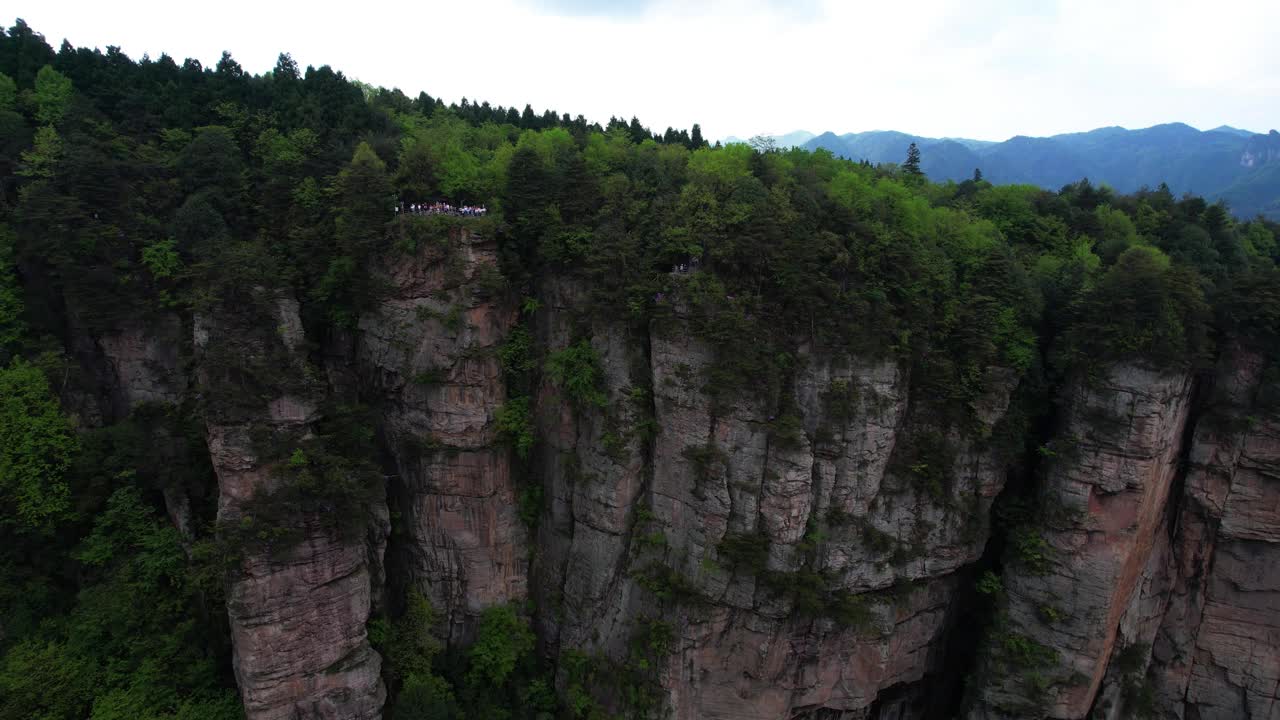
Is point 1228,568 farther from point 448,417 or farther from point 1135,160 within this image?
point 1135,160

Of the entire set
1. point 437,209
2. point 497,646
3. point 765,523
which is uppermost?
point 437,209

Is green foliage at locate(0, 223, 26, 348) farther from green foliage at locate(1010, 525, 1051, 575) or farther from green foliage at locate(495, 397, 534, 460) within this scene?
green foliage at locate(1010, 525, 1051, 575)

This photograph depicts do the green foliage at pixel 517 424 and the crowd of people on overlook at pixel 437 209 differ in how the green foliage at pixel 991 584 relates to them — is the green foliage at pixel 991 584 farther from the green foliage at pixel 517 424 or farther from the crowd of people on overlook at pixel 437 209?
the crowd of people on overlook at pixel 437 209

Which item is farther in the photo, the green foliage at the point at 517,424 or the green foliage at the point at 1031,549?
the green foliage at the point at 517,424

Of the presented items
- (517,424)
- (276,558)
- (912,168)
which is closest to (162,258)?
(276,558)

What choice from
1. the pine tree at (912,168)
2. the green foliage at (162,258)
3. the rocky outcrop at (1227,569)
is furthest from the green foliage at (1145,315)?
the green foliage at (162,258)

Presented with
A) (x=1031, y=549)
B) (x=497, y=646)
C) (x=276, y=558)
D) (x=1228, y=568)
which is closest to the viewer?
(x=276, y=558)

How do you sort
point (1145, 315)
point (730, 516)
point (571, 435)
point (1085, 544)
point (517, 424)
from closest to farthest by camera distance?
point (1145, 315), point (1085, 544), point (730, 516), point (517, 424), point (571, 435)
